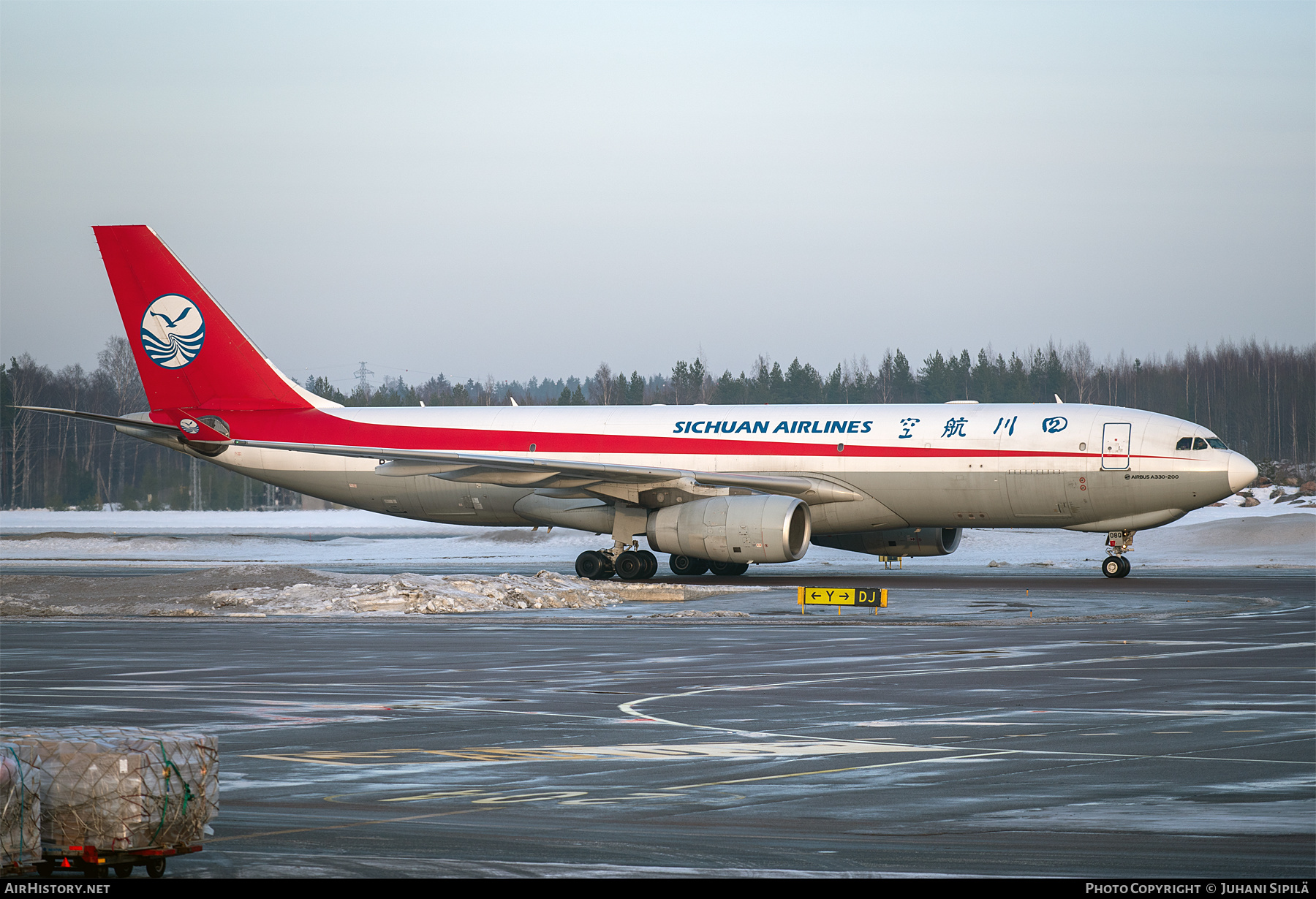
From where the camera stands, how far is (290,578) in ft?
94.5

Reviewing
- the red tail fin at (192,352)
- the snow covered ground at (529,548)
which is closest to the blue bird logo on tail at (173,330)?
the red tail fin at (192,352)

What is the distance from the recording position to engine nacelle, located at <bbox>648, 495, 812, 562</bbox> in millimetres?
29516

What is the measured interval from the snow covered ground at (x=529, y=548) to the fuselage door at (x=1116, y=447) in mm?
7709

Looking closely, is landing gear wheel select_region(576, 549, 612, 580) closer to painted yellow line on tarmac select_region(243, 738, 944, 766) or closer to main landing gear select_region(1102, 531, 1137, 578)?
main landing gear select_region(1102, 531, 1137, 578)

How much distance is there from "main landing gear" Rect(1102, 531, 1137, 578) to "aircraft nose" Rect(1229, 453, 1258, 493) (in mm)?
2424

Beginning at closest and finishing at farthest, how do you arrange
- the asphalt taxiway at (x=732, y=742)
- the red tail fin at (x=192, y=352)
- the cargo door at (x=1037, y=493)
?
the asphalt taxiway at (x=732, y=742) → the cargo door at (x=1037, y=493) → the red tail fin at (x=192, y=352)

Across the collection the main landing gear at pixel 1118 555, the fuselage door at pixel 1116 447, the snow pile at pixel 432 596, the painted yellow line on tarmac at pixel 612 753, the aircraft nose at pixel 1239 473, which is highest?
the fuselage door at pixel 1116 447

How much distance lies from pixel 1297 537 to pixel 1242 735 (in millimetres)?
36215

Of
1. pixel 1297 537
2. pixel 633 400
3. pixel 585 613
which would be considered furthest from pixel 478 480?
pixel 633 400

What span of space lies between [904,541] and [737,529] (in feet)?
19.7

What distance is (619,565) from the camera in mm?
32938

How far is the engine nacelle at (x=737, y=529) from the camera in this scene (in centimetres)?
2952

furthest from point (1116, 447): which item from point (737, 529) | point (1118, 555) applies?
point (737, 529)

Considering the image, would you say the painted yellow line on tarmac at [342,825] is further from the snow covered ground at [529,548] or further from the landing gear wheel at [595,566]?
the snow covered ground at [529,548]
